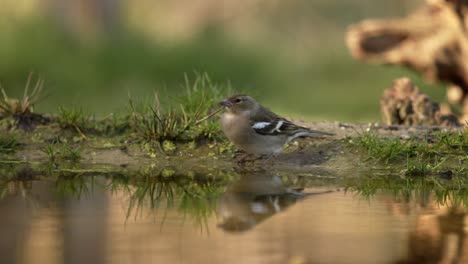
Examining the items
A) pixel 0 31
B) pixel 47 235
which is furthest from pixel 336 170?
pixel 0 31

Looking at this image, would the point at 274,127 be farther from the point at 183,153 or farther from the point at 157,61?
the point at 157,61

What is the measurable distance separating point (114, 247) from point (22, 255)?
50cm

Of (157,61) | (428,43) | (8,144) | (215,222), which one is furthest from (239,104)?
(157,61)

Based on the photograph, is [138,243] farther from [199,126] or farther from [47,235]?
[199,126]

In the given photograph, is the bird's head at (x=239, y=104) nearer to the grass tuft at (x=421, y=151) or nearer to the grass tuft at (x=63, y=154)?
the grass tuft at (x=421, y=151)

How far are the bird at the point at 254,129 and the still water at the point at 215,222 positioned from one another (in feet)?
1.45

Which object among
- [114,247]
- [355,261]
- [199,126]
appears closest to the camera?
[355,261]

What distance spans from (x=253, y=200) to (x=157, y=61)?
422 inches

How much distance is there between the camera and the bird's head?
8.14 m

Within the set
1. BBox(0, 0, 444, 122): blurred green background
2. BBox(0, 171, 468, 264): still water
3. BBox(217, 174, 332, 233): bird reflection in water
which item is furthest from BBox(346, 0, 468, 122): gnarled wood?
BBox(0, 171, 468, 264): still water

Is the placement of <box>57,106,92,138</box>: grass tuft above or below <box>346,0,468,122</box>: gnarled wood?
below

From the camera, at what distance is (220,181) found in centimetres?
730

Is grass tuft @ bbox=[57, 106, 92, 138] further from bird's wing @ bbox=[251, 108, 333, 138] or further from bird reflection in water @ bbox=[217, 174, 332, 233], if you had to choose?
bird reflection in water @ bbox=[217, 174, 332, 233]

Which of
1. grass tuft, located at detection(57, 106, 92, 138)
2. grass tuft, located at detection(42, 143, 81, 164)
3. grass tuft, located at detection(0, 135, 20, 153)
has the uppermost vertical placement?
grass tuft, located at detection(57, 106, 92, 138)
